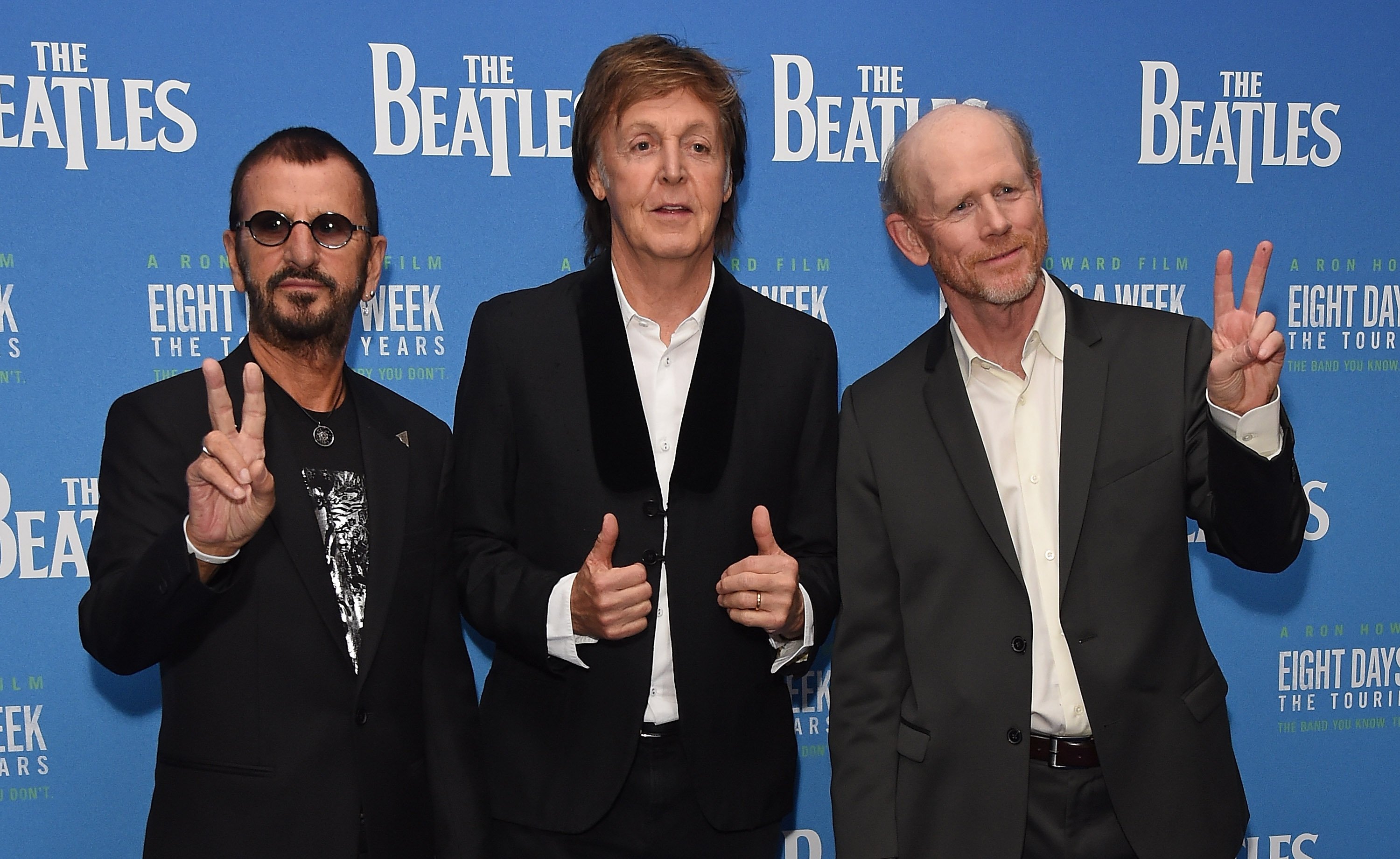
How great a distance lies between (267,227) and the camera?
196 centimetres

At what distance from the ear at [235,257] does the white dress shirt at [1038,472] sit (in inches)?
56.0

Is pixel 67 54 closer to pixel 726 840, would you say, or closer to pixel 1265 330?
pixel 726 840

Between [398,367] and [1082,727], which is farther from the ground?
[398,367]

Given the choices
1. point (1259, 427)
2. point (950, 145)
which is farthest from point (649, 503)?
point (1259, 427)

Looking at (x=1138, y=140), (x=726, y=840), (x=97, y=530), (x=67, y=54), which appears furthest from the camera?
(x=1138, y=140)

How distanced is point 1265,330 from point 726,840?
137 centimetres

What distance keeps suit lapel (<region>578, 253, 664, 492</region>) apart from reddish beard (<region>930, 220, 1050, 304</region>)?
2.21 feet

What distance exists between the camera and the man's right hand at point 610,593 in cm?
183

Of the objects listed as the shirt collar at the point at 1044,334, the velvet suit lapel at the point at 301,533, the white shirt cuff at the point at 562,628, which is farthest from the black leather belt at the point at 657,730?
the shirt collar at the point at 1044,334

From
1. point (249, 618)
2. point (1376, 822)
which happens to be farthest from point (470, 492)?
point (1376, 822)

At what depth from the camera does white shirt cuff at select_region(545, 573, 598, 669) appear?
77.2 inches

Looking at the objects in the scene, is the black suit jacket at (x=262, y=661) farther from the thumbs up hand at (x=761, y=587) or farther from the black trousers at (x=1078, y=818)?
the black trousers at (x=1078, y=818)

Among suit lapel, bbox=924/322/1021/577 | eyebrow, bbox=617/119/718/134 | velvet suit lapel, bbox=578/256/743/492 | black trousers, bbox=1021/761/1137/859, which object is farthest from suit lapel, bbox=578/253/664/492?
black trousers, bbox=1021/761/1137/859

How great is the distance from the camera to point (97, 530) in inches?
72.1
